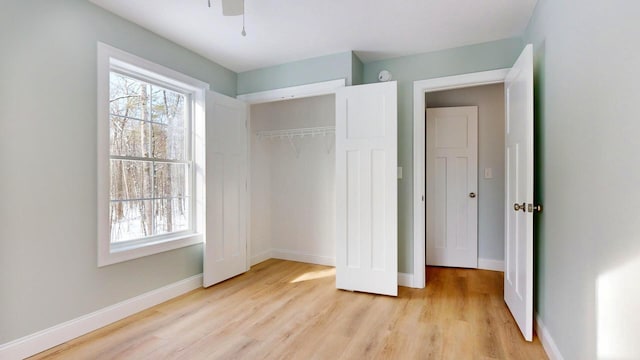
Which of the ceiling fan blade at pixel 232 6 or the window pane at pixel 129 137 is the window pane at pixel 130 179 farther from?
the ceiling fan blade at pixel 232 6

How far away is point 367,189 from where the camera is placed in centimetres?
310

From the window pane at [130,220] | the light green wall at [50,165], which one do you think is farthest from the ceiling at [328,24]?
the window pane at [130,220]

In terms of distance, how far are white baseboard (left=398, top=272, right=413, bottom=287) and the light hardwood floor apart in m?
0.12

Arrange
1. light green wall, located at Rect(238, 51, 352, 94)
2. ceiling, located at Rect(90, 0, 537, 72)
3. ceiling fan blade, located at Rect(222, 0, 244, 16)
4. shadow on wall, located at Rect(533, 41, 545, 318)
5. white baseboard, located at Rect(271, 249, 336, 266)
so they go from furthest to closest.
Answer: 1. white baseboard, located at Rect(271, 249, 336, 266)
2. light green wall, located at Rect(238, 51, 352, 94)
3. ceiling, located at Rect(90, 0, 537, 72)
4. shadow on wall, located at Rect(533, 41, 545, 318)
5. ceiling fan blade, located at Rect(222, 0, 244, 16)

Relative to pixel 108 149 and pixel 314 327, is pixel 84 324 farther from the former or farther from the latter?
pixel 314 327

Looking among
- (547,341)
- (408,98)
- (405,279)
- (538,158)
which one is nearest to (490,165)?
(408,98)

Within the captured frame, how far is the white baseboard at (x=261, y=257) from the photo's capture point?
422 cm

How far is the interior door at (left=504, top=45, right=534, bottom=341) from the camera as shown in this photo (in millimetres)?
2088

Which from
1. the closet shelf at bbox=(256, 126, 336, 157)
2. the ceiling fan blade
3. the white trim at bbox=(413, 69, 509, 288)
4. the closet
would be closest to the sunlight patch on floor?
the closet

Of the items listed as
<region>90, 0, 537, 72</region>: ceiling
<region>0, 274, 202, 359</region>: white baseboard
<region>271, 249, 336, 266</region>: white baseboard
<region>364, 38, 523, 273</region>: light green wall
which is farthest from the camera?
<region>271, 249, 336, 266</region>: white baseboard

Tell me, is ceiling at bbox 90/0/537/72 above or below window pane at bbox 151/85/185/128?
above

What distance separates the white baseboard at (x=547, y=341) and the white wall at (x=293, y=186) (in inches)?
94.3

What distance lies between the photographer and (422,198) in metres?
3.25

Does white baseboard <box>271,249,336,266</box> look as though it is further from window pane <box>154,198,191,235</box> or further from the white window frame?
window pane <box>154,198,191,235</box>
